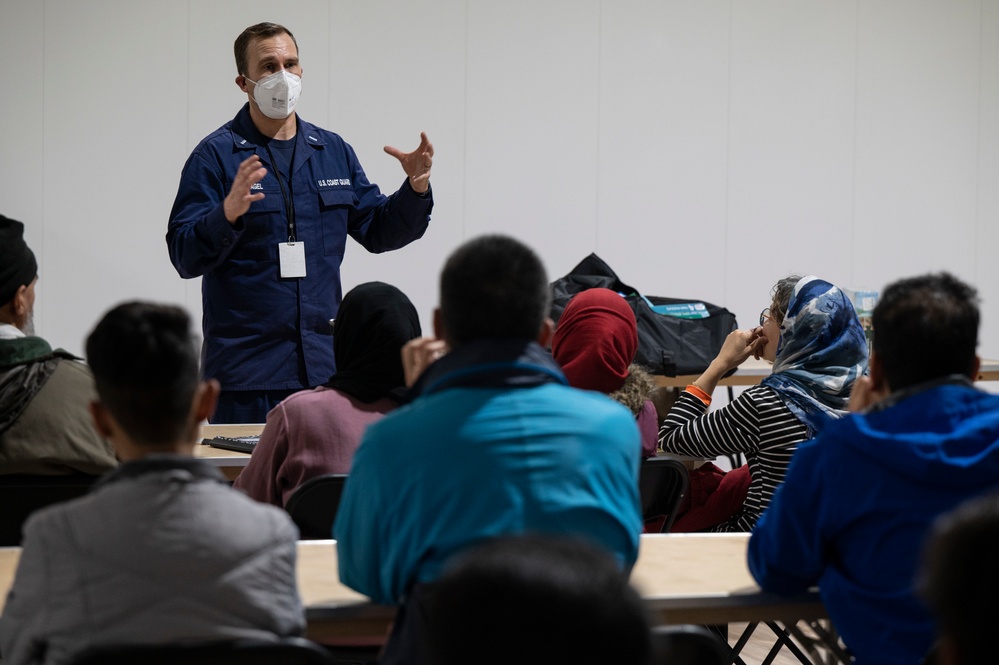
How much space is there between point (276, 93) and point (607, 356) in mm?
1597

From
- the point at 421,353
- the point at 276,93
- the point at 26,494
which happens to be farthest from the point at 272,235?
the point at 421,353

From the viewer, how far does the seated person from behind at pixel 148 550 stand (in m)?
1.35

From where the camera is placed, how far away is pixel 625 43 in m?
6.06

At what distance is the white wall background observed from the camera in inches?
213

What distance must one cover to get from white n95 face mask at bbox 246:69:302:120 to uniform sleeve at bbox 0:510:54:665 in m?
2.58

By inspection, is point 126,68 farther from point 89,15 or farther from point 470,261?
point 470,261

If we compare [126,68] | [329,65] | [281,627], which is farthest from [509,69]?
[281,627]

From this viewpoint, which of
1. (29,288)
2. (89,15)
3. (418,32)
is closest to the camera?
(29,288)

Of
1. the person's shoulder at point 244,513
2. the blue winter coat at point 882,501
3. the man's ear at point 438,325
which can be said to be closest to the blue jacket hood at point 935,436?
the blue winter coat at point 882,501

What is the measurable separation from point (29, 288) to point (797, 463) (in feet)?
6.09

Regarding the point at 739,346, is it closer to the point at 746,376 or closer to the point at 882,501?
the point at 882,501

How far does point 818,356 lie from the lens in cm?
279

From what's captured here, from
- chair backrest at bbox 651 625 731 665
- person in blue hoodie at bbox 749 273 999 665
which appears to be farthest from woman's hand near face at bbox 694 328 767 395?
chair backrest at bbox 651 625 731 665

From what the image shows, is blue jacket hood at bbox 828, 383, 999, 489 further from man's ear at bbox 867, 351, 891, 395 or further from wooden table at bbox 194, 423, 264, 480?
wooden table at bbox 194, 423, 264, 480
